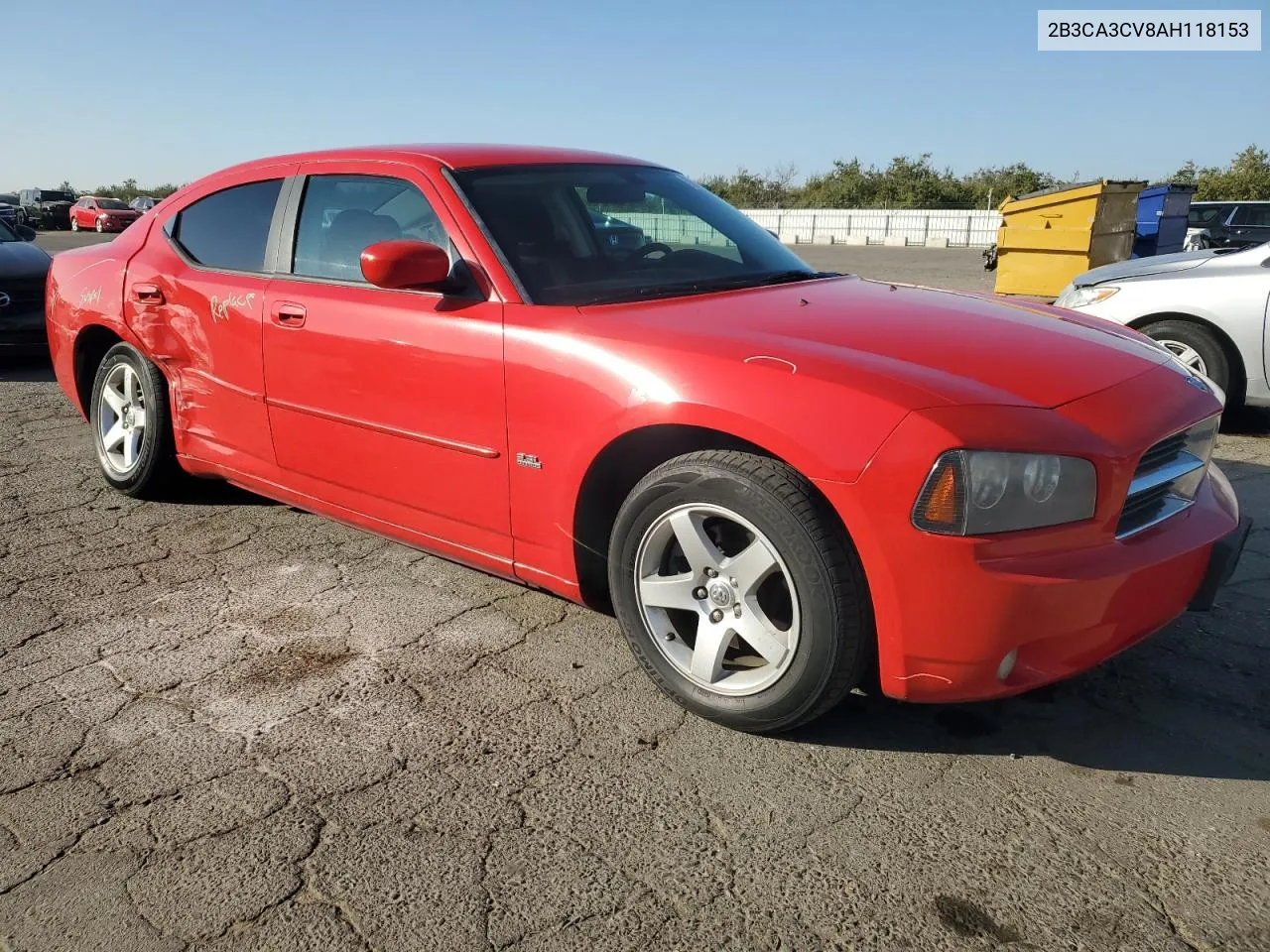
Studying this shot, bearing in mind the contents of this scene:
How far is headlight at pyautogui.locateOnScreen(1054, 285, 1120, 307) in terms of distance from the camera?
6.33 m

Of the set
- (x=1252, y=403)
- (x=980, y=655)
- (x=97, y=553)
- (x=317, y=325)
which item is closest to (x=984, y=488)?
(x=980, y=655)

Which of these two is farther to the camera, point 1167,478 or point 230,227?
point 230,227

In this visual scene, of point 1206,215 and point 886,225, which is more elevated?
point 1206,215

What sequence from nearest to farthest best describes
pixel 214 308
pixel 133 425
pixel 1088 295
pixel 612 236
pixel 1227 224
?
pixel 612 236, pixel 214 308, pixel 133 425, pixel 1088 295, pixel 1227 224

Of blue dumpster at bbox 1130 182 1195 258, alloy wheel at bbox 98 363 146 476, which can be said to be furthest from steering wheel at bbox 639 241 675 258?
blue dumpster at bbox 1130 182 1195 258

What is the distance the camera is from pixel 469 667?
2988mm

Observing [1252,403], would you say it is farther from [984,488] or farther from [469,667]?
[469,667]

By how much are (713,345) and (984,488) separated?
2.55 feet

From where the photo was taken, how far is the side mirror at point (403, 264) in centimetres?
287

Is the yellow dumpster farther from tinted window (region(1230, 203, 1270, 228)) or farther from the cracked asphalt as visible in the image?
the cracked asphalt

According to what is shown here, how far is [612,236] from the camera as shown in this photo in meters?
3.42

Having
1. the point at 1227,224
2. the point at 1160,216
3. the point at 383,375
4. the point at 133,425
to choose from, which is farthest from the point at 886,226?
the point at 383,375

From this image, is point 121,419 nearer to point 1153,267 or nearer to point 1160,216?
point 1153,267

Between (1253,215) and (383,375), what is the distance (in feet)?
56.4
